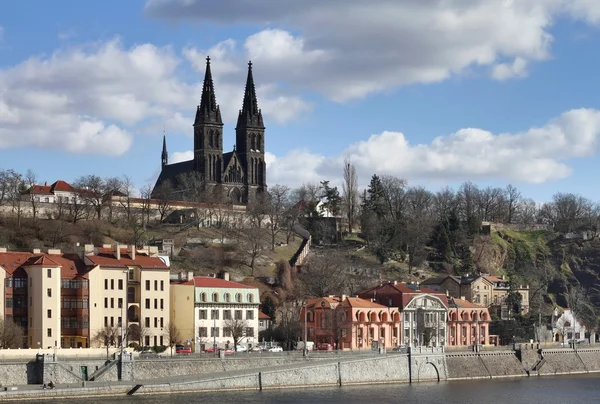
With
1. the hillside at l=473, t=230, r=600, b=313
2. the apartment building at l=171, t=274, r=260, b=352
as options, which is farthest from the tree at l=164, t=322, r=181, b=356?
the hillside at l=473, t=230, r=600, b=313

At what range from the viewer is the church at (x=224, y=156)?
561ft

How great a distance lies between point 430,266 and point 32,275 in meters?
73.7

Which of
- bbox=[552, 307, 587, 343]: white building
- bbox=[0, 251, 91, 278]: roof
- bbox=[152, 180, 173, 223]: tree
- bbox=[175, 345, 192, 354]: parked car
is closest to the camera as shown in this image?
bbox=[0, 251, 91, 278]: roof

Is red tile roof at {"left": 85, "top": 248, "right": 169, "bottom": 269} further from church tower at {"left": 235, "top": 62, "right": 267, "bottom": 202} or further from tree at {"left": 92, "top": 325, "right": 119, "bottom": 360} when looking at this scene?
church tower at {"left": 235, "top": 62, "right": 267, "bottom": 202}

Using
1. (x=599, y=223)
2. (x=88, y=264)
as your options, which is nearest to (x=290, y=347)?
(x=88, y=264)

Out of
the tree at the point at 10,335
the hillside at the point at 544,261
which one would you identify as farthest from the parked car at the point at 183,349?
the hillside at the point at 544,261

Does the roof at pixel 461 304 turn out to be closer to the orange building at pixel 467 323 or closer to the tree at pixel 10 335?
the orange building at pixel 467 323

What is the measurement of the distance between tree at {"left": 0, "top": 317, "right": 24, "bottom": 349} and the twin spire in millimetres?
91241

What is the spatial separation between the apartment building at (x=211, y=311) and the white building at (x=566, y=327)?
44.0 meters

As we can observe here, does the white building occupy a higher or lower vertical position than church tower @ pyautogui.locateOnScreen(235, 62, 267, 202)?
lower

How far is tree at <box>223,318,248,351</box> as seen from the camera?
9750cm

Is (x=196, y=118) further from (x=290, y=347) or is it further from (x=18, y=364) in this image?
(x=18, y=364)

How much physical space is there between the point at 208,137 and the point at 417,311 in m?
67.8

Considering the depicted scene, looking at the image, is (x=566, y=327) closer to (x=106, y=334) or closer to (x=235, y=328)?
(x=235, y=328)
